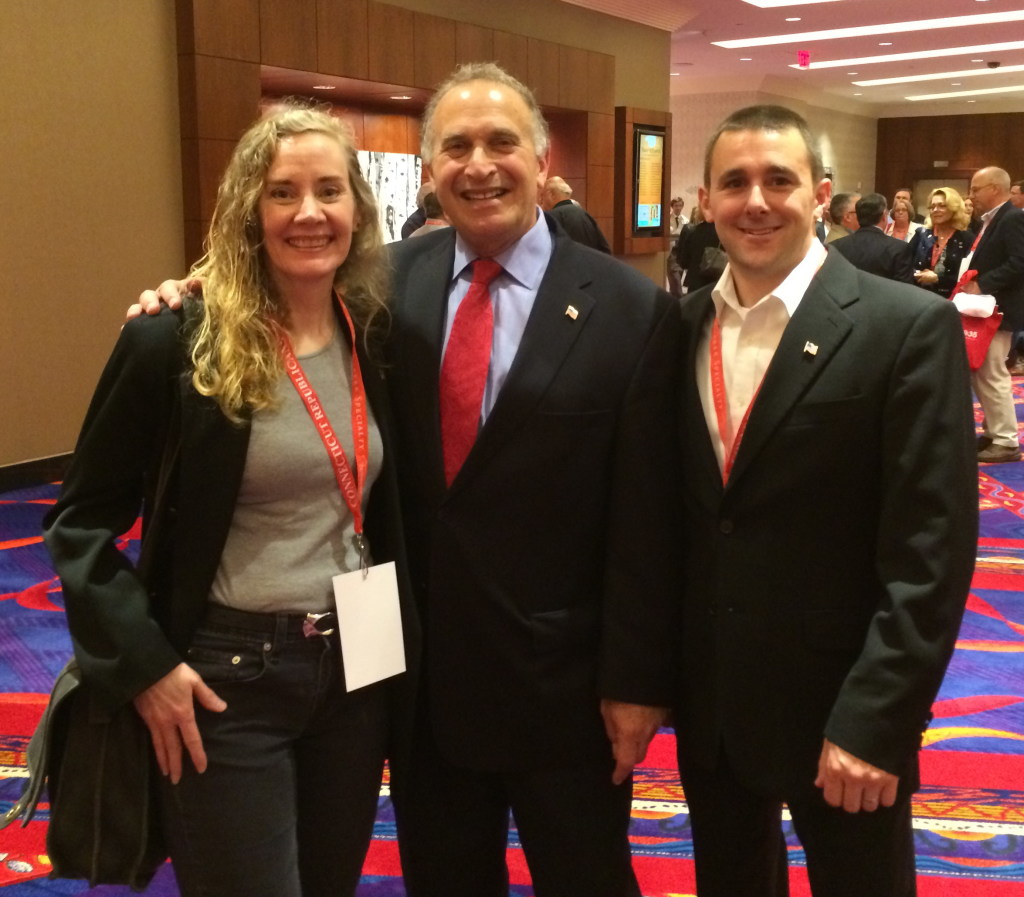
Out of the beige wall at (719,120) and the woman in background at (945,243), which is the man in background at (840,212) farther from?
the beige wall at (719,120)

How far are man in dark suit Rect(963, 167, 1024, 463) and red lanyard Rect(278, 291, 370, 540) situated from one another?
582cm

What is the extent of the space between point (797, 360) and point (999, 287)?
5586mm

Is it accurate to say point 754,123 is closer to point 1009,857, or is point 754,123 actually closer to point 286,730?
point 286,730

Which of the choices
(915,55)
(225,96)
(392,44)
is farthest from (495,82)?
(915,55)

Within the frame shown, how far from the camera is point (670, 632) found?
1.72 m

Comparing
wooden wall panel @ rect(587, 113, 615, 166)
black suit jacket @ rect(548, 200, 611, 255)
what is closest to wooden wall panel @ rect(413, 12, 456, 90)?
black suit jacket @ rect(548, 200, 611, 255)

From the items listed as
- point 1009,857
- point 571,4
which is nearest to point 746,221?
point 1009,857

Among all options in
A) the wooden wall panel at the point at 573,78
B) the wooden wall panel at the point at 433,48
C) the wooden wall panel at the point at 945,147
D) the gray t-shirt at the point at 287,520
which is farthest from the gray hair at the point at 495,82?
the wooden wall panel at the point at 945,147

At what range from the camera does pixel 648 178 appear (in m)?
12.0

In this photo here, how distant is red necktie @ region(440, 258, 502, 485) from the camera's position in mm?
1721

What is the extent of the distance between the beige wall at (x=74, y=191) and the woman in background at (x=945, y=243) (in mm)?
4953

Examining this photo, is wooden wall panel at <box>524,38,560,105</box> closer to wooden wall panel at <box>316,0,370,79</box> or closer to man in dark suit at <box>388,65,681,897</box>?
wooden wall panel at <box>316,0,370,79</box>

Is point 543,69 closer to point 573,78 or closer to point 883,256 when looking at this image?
point 573,78

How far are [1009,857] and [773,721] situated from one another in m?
1.31
